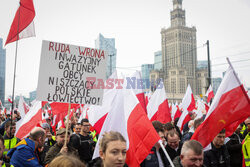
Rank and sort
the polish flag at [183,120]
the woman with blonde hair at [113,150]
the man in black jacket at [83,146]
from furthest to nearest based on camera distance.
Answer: the polish flag at [183,120] → the man in black jacket at [83,146] → the woman with blonde hair at [113,150]

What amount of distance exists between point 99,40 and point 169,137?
82.3 m

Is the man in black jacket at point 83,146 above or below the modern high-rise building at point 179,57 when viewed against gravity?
below

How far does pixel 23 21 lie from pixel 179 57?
93693mm

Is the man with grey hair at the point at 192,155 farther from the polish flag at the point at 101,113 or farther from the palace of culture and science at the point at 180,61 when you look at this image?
the palace of culture and science at the point at 180,61

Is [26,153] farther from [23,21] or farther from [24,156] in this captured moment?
[23,21]

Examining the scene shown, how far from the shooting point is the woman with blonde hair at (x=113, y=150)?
2.90 meters

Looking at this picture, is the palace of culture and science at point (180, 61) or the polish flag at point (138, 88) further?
the palace of culture and science at point (180, 61)

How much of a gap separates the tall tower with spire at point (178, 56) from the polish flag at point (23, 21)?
87.7m

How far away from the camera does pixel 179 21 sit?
333ft

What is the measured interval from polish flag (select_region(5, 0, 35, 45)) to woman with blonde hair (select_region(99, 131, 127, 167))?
15.4 feet

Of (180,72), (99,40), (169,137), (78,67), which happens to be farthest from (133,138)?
(180,72)

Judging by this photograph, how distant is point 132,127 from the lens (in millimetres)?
4105

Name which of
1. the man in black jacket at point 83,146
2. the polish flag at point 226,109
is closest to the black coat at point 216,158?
the polish flag at point 226,109

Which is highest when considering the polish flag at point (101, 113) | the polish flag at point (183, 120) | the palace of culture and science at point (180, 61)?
the palace of culture and science at point (180, 61)
